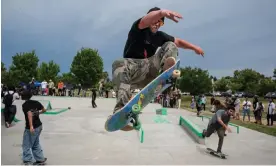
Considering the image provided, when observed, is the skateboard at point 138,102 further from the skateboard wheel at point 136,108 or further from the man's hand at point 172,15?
the man's hand at point 172,15

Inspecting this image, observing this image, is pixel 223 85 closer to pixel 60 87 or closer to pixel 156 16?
pixel 60 87

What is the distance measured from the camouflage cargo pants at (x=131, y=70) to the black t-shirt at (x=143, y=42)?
0.10m

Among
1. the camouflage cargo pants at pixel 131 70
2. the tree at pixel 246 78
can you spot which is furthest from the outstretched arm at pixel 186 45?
the tree at pixel 246 78

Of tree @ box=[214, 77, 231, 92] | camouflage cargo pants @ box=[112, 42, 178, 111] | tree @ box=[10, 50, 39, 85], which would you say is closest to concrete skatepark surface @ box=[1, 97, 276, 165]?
camouflage cargo pants @ box=[112, 42, 178, 111]

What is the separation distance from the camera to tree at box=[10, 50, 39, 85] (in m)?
58.3

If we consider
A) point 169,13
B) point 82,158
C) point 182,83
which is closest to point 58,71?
point 182,83

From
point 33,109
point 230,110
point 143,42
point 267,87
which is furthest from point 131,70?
point 267,87

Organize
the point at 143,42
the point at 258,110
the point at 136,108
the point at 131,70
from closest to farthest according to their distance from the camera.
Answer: the point at 136,108, the point at 143,42, the point at 131,70, the point at 258,110

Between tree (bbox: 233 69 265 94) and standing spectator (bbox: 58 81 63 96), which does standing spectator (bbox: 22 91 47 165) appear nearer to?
standing spectator (bbox: 58 81 63 96)

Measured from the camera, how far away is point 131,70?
197 inches

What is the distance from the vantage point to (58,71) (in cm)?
7888

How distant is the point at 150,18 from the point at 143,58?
1043 millimetres

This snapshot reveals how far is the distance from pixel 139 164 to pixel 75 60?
6501 cm

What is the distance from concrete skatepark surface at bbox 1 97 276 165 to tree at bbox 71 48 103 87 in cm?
5417
